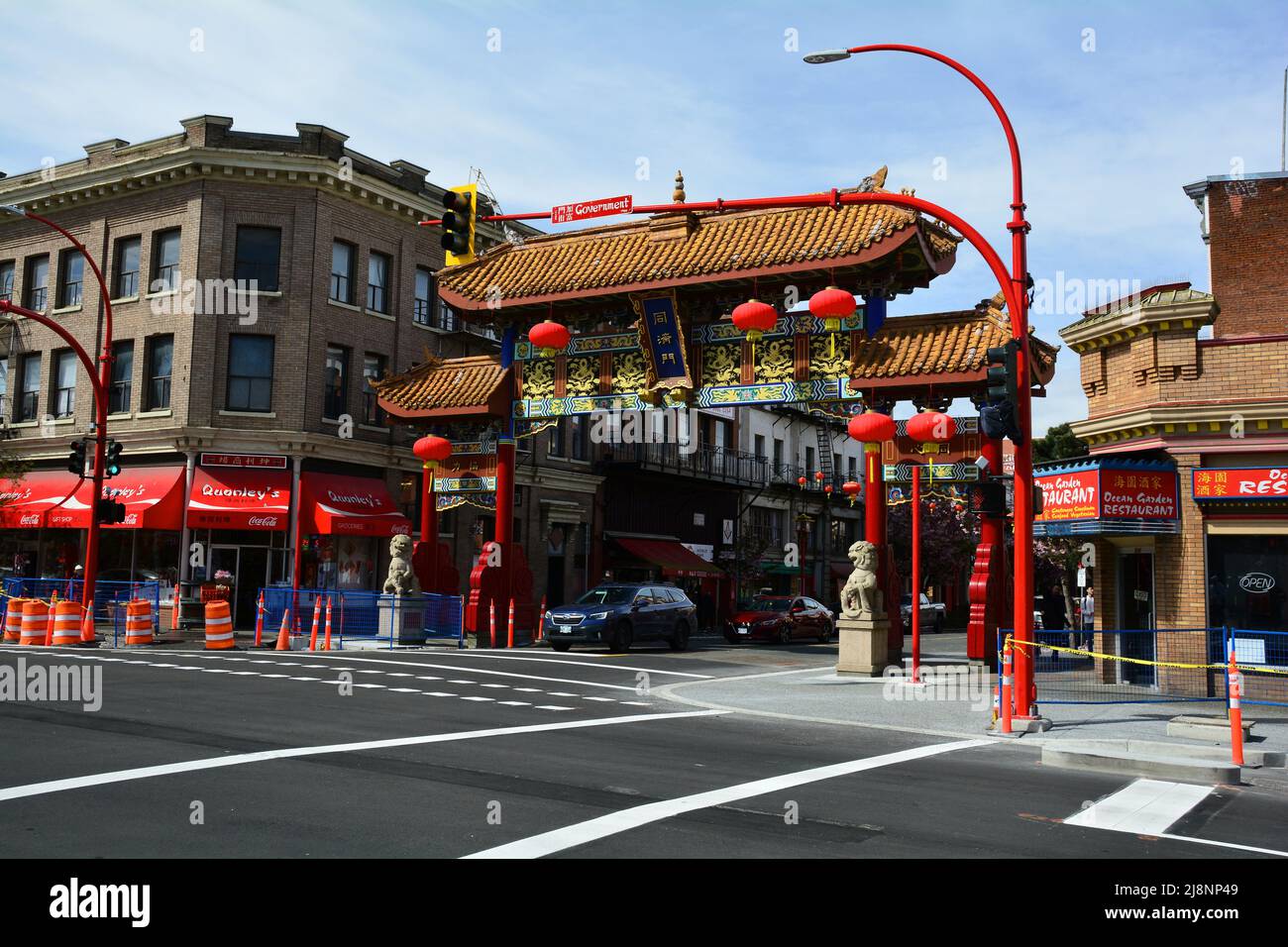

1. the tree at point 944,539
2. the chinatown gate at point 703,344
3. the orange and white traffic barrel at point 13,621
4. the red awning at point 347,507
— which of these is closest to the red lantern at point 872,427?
the chinatown gate at point 703,344

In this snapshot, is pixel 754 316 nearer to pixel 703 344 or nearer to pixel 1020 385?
pixel 703 344

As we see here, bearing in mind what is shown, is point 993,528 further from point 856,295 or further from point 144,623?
point 144,623

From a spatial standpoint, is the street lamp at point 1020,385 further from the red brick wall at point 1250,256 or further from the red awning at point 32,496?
the red awning at point 32,496

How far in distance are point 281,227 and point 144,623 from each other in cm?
1282

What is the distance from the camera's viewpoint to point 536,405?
25062 mm

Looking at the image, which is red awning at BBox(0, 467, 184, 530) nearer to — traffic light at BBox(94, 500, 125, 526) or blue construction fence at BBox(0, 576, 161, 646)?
blue construction fence at BBox(0, 576, 161, 646)

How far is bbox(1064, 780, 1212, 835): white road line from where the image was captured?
25.2ft

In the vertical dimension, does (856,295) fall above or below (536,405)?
above

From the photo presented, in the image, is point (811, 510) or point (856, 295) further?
point (811, 510)

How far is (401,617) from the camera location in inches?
987

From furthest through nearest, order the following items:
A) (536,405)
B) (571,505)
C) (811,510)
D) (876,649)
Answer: (811,510) → (571,505) → (536,405) → (876,649)

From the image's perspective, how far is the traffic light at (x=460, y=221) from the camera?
56.4ft

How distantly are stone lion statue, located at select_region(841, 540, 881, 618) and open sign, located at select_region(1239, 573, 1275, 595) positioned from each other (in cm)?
596

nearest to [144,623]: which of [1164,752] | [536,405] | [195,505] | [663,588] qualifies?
[195,505]
